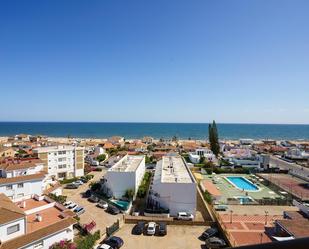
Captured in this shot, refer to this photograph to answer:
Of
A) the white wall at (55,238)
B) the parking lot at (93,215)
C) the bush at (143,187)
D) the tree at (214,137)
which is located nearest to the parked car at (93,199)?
the parking lot at (93,215)

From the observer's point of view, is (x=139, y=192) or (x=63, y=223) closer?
(x=63, y=223)

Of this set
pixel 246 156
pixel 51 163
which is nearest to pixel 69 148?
pixel 51 163

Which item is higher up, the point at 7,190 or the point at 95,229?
the point at 7,190

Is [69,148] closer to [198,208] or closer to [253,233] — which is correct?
[198,208]

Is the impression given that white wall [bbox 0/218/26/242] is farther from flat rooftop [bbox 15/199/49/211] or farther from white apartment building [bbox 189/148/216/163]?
white apartment building [bbox 189/148/216/163]

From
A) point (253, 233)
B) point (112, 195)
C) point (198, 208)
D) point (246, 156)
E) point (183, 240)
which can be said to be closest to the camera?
point (183, 240)

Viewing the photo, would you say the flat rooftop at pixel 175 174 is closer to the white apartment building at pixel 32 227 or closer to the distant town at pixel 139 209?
the distant town at pixel 139 209
